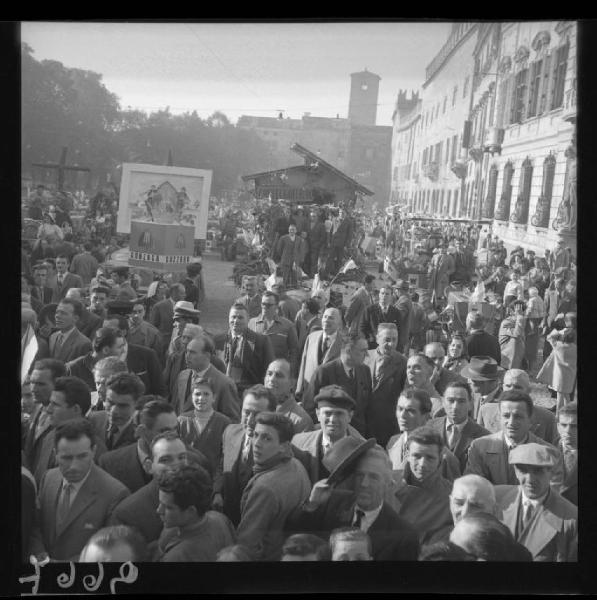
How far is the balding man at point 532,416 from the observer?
15.9 ft

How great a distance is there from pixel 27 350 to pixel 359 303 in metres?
2.55

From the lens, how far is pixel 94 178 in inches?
212

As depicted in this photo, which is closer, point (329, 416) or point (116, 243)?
point (329, 416)

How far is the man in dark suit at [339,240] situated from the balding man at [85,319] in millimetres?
1945

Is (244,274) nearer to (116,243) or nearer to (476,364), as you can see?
(116,243)

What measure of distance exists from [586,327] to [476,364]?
0.83 metres

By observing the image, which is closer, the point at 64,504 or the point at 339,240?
the point at 64,504

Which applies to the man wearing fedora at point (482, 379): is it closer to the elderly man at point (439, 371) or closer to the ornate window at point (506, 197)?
the elderly man at point (439, 371)

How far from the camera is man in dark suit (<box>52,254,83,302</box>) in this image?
17.1 ft

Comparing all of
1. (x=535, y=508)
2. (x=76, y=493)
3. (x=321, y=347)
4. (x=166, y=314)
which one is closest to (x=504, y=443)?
(x=535, y=508)

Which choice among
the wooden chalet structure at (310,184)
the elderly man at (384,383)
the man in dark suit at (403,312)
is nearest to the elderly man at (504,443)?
the elderly man at (384,383)

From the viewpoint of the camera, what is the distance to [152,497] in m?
4.42

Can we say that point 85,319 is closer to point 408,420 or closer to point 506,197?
point 408,420

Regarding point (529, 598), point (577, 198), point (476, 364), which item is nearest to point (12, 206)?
point (476, 364)
